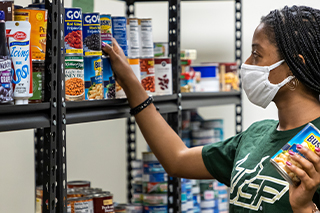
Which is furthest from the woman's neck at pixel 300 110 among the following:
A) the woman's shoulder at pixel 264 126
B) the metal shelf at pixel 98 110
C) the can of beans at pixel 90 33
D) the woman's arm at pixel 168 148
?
the can of beans at pixel 90 33

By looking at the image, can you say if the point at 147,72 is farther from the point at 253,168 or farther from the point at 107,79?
the point at 253,168

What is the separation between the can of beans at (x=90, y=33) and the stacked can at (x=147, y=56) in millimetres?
329

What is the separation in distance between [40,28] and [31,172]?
4.08 ft

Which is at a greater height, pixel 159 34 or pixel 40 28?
pixel 159 34

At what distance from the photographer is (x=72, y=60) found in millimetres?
1370

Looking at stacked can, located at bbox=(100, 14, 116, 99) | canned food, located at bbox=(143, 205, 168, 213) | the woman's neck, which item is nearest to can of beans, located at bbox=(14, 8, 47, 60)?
stacked can, located at bbox=(100, 14, 116, 99)

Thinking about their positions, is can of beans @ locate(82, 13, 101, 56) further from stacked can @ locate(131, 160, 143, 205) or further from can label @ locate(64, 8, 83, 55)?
stacked can @ locate(131, 160, 143, 205)

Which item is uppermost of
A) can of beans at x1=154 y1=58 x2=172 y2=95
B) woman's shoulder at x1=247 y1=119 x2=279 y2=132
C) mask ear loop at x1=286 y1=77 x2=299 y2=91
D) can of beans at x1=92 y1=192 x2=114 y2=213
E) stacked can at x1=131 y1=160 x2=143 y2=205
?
can of beans at x1=154 y1=58 x2=172 y2=95

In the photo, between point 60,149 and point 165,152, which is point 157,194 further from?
point 60,149

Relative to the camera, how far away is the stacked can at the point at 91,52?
57.4 inches

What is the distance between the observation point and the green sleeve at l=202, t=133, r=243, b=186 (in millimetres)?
1711

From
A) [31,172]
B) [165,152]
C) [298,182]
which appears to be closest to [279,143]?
[298,182]

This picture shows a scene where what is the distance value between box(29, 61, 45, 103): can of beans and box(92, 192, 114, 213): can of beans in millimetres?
513

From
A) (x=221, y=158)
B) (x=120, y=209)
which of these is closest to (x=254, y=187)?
(x=221, y=158)
